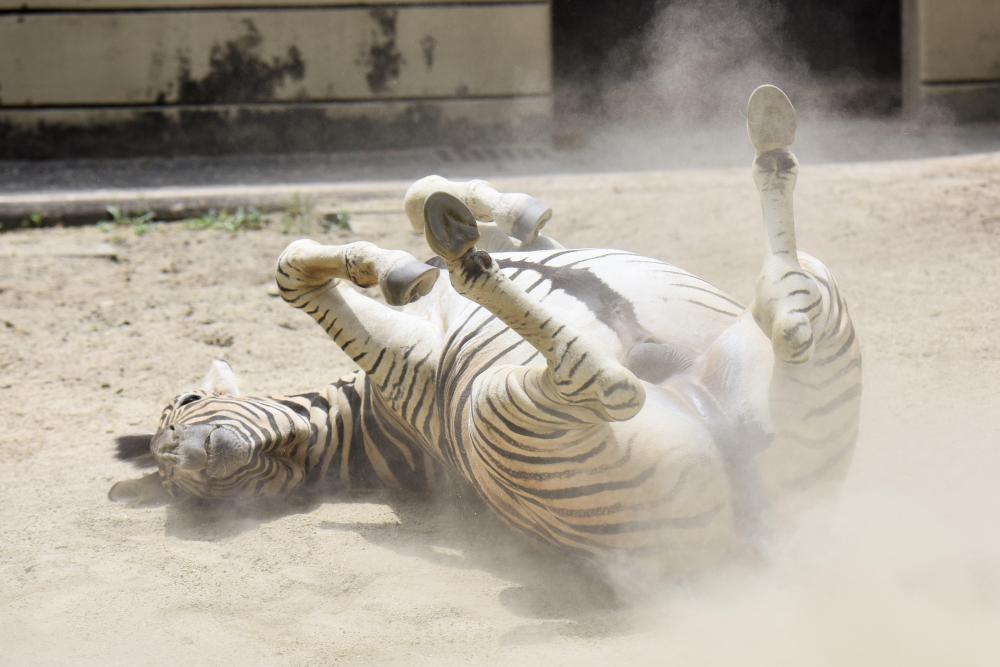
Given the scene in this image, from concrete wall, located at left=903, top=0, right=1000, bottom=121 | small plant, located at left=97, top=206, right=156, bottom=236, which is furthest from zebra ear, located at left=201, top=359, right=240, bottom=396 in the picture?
concrete wall, located at left=903, top=0, right=1000, bottom=121

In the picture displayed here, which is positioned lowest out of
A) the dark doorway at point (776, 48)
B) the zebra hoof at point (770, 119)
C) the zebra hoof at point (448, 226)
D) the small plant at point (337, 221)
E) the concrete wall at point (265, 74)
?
the zebra hoof at point (448, 226)

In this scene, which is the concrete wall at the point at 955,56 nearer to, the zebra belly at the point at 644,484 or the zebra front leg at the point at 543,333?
the zebra belly at the point at 644,484

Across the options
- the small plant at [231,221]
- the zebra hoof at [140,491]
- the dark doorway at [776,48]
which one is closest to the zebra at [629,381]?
the zebra hoof at [140,491]

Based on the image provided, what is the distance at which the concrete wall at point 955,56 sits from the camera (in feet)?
24.1

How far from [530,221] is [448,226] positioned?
101 centimetres

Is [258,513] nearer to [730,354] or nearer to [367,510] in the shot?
[367,510]

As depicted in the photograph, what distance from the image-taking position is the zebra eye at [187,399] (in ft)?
10.2

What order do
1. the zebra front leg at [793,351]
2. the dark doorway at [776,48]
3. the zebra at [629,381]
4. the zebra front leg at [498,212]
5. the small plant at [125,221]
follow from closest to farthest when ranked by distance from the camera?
the zebra at [629,381] < the zebra front leg at [793,351] < the zebra front leg at [498,212] < the small plant at [125,221] < the dark doorway at [776,48]

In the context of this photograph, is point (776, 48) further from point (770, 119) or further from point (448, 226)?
point (448, 226)

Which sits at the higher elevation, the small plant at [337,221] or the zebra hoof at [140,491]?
the small plant at [337,221]

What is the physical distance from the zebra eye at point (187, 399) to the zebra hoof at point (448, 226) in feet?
4.53

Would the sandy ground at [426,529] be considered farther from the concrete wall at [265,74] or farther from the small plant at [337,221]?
the concrete wall at [265,74]

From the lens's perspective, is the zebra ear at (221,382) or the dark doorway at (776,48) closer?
the zebra ear at (221,382)

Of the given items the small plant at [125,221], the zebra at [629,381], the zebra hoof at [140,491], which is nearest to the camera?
the zebra at [629,381]
